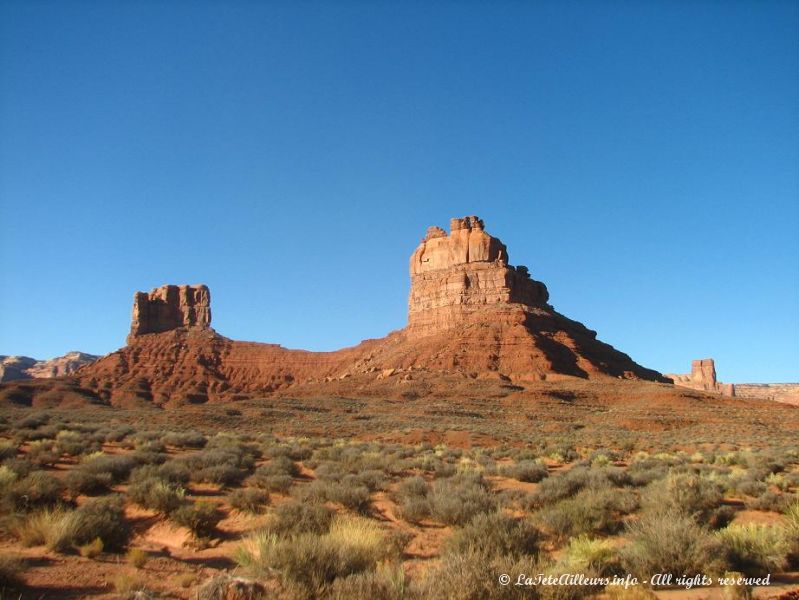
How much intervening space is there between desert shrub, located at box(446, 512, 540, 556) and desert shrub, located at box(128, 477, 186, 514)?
5.52 metres

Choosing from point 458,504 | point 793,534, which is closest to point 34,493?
point 458,504

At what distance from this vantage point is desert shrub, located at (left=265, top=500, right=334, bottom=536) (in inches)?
348

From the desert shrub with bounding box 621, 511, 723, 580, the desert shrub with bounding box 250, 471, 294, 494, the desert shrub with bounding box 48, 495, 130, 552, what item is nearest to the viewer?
the desert shrub with bounding box 621, 511, 723, 580

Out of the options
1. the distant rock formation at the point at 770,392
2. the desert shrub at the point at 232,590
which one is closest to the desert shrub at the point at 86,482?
the desert shrub at the point at 232,590

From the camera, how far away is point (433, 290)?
9269cm

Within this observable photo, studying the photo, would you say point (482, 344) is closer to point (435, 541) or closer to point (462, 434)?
point (462, 434)

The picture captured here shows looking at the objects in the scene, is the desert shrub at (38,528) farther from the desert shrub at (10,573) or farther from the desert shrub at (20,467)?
the desert shrub at (20,467)

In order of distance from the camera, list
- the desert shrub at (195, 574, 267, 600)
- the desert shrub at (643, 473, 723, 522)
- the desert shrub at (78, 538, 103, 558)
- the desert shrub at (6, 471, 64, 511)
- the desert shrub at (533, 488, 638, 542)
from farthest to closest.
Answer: the desert shrub at (643, 473, 723, 522)
the desert shrub at (6, 471, 64, 511)
the desert shrub at (533, 488, 638, 542)
the desert shrub at (78, 538, 103, 558)
the desert shrub at (195, 574, 267, 600)

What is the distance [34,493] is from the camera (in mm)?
10117

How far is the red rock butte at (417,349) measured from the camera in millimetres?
73312

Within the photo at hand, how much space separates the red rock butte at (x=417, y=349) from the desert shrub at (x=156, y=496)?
52763 mm

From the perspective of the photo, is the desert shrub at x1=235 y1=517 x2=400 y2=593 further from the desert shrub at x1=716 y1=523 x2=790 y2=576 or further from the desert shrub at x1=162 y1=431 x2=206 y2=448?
the desert shrub at x1=162 y1=431 x2=206 y2=448

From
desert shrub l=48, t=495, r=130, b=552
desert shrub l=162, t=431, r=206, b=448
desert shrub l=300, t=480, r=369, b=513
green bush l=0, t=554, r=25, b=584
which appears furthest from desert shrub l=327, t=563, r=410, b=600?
desert shrub l=162, t=431, r=206, b=448

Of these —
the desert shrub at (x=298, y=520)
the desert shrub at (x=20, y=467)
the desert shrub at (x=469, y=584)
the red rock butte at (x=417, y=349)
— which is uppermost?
the red rock butte at (x=417, y=349)
